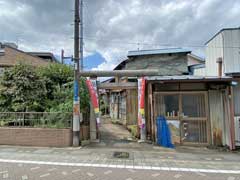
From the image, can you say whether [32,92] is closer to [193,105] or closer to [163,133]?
[163,133]

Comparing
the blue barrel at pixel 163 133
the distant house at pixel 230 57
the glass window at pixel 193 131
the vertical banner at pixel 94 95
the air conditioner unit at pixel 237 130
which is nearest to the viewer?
the air conditioner unit at pixel 237 130

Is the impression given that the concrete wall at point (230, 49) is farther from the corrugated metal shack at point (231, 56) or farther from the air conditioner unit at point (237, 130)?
the air conditioner unit at point (237, 130)

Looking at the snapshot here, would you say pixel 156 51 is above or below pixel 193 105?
above

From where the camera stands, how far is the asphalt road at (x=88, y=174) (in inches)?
194

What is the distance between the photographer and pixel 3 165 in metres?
5.85

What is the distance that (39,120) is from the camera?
29.4 feet

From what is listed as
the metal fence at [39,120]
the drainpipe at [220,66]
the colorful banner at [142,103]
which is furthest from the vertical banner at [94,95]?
the drainpipe at [220,66]

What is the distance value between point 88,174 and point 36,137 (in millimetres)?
4461

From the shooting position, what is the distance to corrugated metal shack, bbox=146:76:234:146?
8912 mm

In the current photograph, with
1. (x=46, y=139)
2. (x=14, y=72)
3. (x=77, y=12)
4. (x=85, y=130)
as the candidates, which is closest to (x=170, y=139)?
(x=85, y=130)

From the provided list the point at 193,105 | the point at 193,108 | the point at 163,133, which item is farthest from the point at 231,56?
the point at 163,133

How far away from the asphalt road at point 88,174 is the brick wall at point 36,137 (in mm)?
2774

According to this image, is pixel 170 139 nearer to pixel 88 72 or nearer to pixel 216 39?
pixel 88 72

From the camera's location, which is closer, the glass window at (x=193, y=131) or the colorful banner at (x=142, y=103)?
the glass window at (x=193, y=131)
